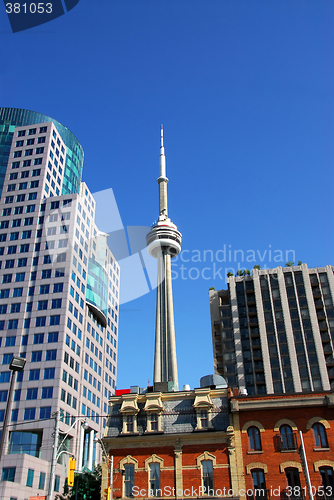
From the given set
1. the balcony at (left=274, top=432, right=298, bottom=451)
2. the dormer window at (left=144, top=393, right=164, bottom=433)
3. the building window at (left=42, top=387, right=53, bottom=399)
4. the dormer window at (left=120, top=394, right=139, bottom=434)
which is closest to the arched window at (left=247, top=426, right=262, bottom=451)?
the balcony at (left=274, top=432, right=298, bottom=451)

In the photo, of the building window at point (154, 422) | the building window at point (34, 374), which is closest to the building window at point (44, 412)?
the building window at point (34, 374)

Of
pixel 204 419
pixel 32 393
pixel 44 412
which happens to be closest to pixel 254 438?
pixel 204 419

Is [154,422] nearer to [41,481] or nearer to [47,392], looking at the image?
[41,481]

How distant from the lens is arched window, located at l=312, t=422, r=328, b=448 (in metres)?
36.5

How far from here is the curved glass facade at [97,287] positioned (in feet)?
329

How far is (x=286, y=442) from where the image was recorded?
36.9 metres

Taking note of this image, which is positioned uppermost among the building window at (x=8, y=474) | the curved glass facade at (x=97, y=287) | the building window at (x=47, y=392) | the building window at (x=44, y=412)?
the curved glass facade at (x=97, y=287)

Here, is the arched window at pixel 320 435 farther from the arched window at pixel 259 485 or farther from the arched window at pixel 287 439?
the arched window at pixel 259 485

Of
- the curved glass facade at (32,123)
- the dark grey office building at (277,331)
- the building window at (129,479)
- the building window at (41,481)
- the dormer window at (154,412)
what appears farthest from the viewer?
the curved glass facade at (32,123)

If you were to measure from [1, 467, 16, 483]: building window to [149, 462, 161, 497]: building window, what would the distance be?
3948 cm

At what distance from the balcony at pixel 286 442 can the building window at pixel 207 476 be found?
5.34 metres

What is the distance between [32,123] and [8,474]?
80.1 m

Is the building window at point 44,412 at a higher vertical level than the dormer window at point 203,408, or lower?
higher

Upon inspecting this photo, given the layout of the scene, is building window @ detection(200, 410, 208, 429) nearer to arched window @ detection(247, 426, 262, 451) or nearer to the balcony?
arched window @ detection(247, 426, 262, 451)
